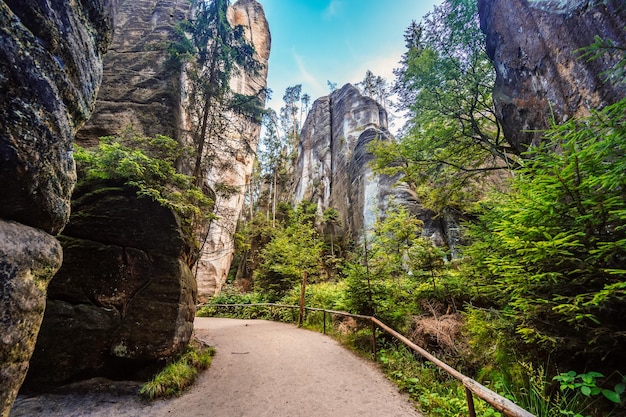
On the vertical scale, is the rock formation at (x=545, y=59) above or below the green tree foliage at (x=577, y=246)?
above

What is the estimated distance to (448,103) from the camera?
8148mm

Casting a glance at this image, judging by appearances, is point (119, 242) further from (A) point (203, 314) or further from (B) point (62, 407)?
(A) point (203, 314)

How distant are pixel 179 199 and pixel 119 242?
1.45 meters

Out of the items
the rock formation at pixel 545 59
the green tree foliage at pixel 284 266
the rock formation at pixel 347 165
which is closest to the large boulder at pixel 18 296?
the rock formation at pixel 545 59

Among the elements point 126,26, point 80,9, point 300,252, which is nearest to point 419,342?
point 80,9

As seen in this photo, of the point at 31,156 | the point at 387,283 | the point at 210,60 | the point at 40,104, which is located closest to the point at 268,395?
the point at 387,283

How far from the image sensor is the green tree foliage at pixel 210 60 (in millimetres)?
8045

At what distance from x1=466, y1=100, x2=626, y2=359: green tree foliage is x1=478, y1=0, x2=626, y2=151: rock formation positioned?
142 cm

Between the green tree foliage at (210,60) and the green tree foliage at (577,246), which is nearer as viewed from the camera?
the green tree foliage at (577,246)

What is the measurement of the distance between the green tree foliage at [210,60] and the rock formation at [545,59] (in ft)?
25.1

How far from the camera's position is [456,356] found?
4.65 metres

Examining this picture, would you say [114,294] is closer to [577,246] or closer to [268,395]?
[268,395]

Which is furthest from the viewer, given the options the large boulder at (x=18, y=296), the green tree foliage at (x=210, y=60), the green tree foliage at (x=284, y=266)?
the green tree foliage at (x=284, y=266)

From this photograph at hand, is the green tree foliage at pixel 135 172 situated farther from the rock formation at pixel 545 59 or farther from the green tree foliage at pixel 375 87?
the green tree foliage at pixel 375 87
